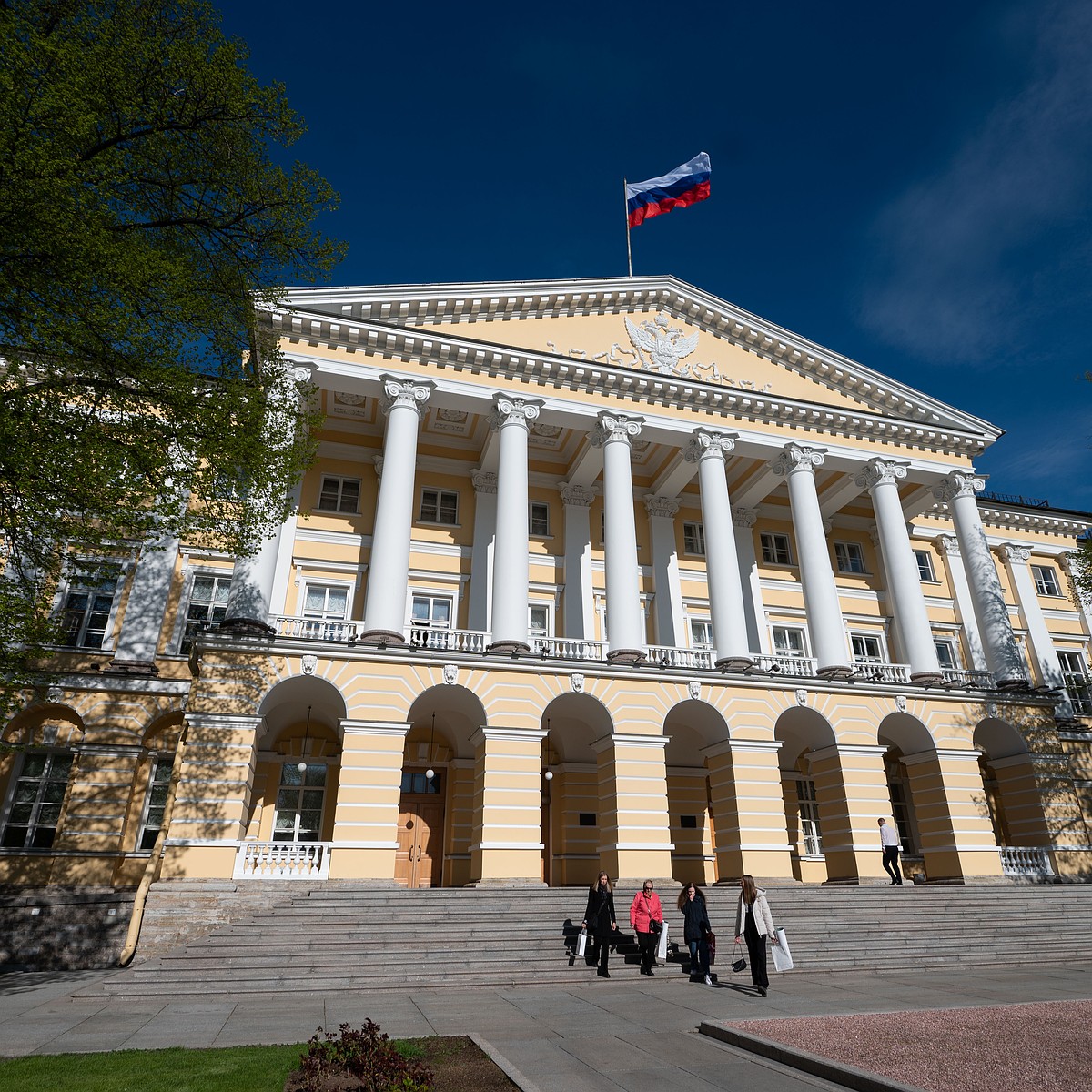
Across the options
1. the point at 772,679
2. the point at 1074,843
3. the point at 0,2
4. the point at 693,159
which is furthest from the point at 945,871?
the point at 0,2

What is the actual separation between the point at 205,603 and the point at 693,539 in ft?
62.4

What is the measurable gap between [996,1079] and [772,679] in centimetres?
1927

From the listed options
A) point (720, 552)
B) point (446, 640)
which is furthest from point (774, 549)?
point (446, 640)

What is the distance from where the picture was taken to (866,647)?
34.4m

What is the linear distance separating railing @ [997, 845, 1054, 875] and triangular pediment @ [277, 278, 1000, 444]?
1637 centimetres

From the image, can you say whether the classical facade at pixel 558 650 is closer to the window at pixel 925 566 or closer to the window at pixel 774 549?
the window at pixel 774 549

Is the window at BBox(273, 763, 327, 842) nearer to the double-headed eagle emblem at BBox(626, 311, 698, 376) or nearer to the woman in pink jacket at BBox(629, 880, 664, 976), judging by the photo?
the woman in pink jacket at BBox(629, 880, 664, 976)

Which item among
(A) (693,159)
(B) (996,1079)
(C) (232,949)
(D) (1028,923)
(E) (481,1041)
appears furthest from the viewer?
(A) (693,159)

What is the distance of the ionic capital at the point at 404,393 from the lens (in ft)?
88.8

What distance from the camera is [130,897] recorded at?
22.6m

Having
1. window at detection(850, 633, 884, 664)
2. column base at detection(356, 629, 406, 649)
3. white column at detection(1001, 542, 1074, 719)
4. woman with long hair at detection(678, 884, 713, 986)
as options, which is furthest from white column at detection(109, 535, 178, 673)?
white column at detection(1001, 542, 1074, 719)

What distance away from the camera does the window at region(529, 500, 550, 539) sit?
104 feet

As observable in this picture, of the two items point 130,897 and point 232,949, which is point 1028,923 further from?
point 130,897

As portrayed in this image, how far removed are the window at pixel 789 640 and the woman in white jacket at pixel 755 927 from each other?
66.2 ft
